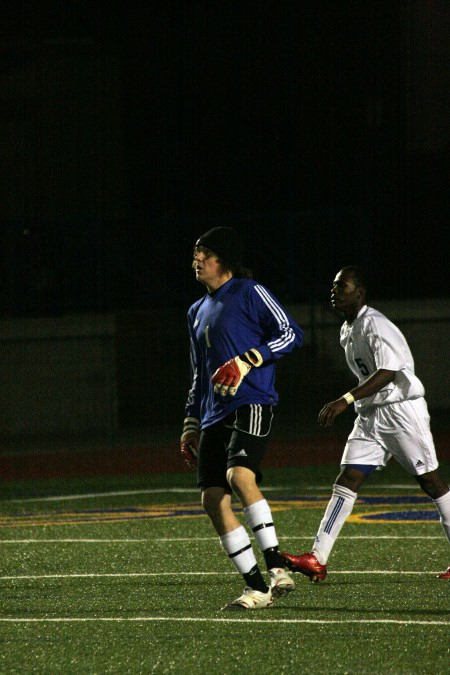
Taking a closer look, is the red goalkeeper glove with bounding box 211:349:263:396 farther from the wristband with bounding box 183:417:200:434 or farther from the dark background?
the dark background

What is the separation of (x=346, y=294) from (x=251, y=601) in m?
2.09

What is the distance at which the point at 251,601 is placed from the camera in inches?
288

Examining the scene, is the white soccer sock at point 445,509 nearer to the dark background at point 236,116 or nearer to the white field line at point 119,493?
the white field line at point 119,493

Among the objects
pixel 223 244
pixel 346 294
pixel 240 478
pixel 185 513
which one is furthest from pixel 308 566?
pixel 185 513

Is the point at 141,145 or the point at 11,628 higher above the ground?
the point at 141,145

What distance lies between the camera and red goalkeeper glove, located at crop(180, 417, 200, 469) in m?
7.77

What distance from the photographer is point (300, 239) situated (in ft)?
77.8

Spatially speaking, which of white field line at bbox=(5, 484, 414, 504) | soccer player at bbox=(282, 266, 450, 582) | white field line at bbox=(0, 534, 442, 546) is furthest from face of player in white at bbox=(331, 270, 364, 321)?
white field line at bbox=(5, 484, 414, 504)

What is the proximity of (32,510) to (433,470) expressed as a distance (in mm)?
5907

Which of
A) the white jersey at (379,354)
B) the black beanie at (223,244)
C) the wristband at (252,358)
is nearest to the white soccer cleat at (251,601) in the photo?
the wristband at (252,358)

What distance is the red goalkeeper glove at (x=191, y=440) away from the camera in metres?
7.77

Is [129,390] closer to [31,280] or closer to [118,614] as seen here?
[31,280]

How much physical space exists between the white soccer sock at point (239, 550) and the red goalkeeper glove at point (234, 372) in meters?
0.72

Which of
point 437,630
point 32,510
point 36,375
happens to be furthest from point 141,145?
point 437,630
